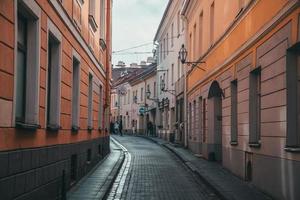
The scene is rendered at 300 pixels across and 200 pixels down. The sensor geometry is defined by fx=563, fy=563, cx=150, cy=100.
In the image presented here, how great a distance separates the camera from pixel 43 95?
9117 mm

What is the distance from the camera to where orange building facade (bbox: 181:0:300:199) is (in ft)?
32.5

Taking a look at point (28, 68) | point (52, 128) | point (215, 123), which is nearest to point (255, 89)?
point (52, 128)

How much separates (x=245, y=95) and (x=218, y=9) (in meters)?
5.54

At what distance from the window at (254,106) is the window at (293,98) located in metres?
3.15

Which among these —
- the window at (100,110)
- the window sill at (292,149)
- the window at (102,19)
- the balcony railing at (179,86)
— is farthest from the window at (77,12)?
the balcony railing at (179,86)

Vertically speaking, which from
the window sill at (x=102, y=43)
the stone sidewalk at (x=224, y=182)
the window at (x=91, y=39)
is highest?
the window sill at (x=102, y=43)

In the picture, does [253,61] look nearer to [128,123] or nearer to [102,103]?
[102,103]

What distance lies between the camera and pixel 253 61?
511 inches

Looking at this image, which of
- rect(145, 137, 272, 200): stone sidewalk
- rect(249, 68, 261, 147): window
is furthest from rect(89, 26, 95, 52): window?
rect(249, 68, 261, 147): window

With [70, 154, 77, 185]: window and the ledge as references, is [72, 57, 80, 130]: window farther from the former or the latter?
the ledge

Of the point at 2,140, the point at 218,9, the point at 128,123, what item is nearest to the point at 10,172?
the point at 2,140

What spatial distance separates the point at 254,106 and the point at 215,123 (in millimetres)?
7074

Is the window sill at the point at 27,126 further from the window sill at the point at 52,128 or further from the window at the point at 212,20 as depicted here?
the window at the point at 212,20

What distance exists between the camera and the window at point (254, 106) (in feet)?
43.2
